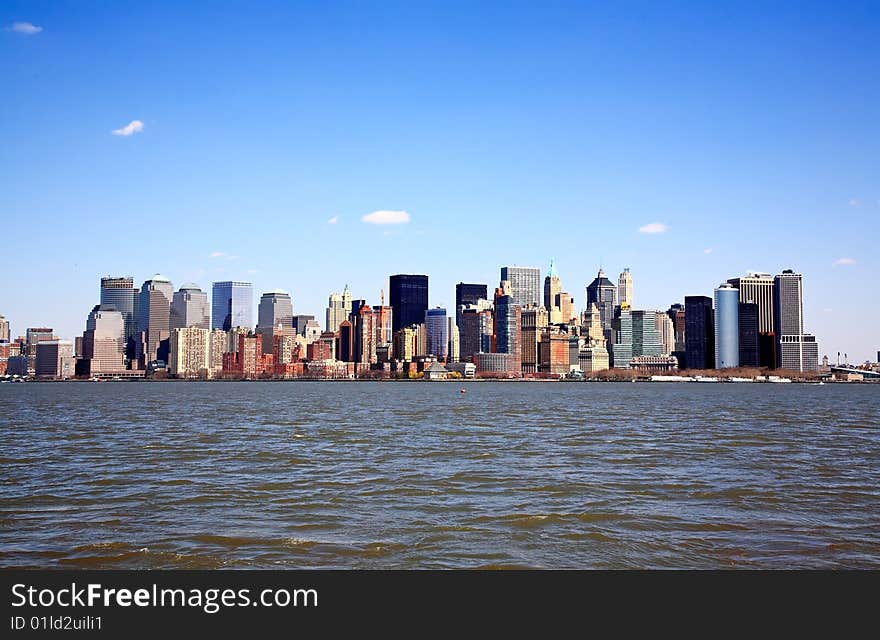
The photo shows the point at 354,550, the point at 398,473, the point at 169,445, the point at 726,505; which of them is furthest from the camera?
the point at 169,445

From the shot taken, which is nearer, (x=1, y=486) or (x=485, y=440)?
(x=1, y=486)

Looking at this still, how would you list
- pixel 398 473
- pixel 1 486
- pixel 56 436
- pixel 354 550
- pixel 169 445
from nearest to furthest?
pixel 354 550, pixel 1 486, pixel 398 473, pixel 169 445, pixel 56 436

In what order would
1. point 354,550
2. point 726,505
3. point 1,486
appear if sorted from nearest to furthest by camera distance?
1. point 354,550
2. point 726,505
3. point 1,486

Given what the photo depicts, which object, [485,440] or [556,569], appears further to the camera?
[485,440]

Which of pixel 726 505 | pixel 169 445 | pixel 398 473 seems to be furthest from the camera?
pixel 169 445

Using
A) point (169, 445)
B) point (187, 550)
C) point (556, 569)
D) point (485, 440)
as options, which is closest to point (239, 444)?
point (169, 445)
